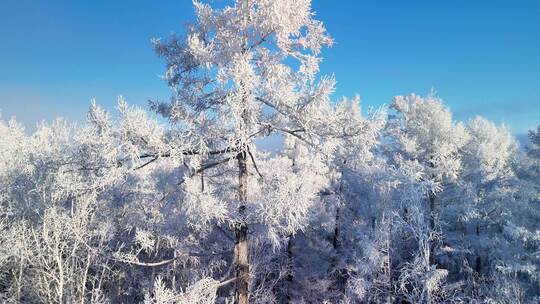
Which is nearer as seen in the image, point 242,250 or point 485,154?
point 242,250

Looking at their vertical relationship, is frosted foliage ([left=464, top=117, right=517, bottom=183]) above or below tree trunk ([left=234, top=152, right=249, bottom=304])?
above

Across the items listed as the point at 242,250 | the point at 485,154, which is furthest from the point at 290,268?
the point at 485,154

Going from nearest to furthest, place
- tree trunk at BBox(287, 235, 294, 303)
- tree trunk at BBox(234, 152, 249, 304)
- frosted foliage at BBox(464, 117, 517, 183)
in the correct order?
tree trunk at BBox(234, 152, 249, 304), tree trunk at BBox(287, 235, 294, 303), frosted foliage at BBox(464, 117, 517, 183)

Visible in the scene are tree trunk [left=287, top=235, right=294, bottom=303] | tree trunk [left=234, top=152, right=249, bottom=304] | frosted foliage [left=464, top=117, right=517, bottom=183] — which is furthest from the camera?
frosted foliage [left=464, top=117, right=517, bottom=183]

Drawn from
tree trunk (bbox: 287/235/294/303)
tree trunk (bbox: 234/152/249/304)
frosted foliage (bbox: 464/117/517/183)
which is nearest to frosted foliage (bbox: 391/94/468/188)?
frosted foliage (bbox: 464/117/517/183)

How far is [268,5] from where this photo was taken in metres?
6.50

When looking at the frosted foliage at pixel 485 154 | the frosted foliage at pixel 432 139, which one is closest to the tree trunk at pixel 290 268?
the frosted foliage at pixel 432 139

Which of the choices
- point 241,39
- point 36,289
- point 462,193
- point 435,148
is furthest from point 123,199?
point 462,193

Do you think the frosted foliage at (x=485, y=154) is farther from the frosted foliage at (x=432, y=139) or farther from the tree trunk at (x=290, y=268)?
the tree trunk at (x=290, y=268)

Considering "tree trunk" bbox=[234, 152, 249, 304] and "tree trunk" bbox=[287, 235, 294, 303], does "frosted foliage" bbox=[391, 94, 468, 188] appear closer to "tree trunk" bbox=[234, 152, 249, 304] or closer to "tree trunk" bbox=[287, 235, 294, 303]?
"tree trunk" bbox=[287, 235, 294, 303]

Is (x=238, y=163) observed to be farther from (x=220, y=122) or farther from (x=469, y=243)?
(x=469, y=243)

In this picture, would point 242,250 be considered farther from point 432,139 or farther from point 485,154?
point 485,154

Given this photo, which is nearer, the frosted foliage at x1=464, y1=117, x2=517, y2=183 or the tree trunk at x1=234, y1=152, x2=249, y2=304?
the tree trunk at x1=234, y1=152, x2=249, y2=304

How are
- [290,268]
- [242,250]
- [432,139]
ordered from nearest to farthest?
[242,250]
[290,268]
[432,139]
